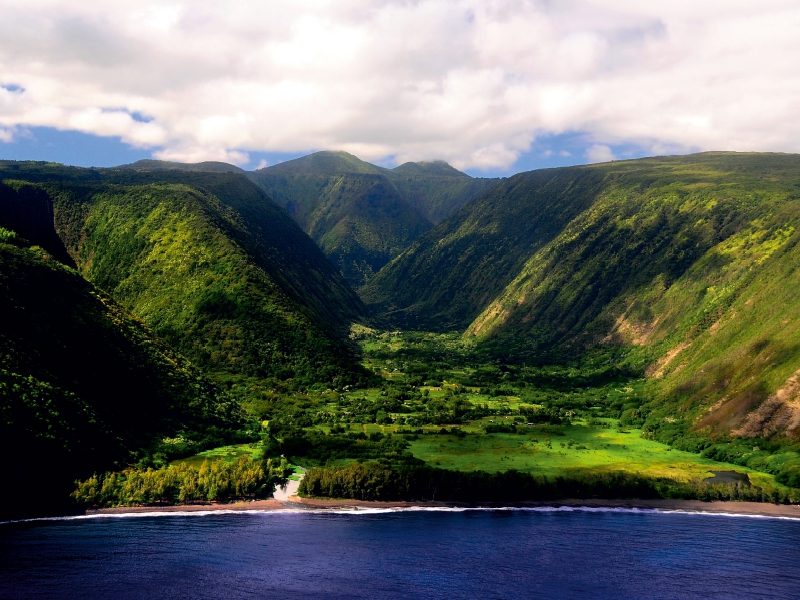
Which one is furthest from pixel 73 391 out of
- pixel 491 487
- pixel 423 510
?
pixel 491 487

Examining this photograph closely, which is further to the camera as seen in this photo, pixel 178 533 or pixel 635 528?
pixel 635 528

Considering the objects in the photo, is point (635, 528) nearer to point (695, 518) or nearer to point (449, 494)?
point (695, 518)

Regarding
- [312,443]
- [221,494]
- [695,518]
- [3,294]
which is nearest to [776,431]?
[695,518]

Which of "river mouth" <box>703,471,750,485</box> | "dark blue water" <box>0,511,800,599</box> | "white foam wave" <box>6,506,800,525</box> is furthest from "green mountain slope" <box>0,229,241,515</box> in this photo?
"river mouth" <box>703,471,750,485</box>

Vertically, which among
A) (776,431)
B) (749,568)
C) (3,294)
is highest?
(3,294)

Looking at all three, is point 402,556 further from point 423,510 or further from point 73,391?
point 73,391
